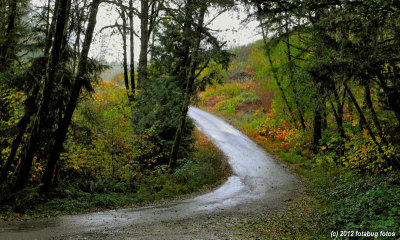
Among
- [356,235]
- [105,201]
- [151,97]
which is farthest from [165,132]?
[356,235]

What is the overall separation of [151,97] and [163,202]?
683 cm

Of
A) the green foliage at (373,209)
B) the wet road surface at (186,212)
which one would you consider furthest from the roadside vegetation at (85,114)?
the green foliage at (373,209)

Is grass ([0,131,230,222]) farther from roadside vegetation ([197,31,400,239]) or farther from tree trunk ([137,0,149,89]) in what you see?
tree trunk ([137,0,149,89])

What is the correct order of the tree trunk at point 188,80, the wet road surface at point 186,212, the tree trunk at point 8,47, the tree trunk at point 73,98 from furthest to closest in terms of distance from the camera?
the tree trunk at point 188,80, the tree trunk at point 8,47, the tree trunk at point 73,98, the wet road surface at point 186,212

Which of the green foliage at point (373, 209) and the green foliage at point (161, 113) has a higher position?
the green foliage at point (161, 113)

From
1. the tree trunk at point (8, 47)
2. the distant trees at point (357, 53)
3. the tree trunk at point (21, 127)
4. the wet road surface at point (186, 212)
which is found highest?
the tree trunk at point (8, 47)

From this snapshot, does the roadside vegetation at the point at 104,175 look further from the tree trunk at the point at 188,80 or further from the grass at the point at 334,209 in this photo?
the grass at the point at 334,209

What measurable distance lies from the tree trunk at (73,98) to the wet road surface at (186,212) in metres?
2.33

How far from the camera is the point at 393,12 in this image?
570cm

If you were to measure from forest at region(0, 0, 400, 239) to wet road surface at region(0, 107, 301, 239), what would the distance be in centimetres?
91

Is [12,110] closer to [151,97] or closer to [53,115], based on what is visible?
[53,115]

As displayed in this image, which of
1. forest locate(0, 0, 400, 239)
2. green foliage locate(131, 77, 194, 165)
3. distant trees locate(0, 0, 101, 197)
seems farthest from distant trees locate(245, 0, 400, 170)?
green foliage locate(131, 77, 194, 165)

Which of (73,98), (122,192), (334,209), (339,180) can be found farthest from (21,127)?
(339,180)

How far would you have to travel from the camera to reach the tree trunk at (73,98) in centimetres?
877
